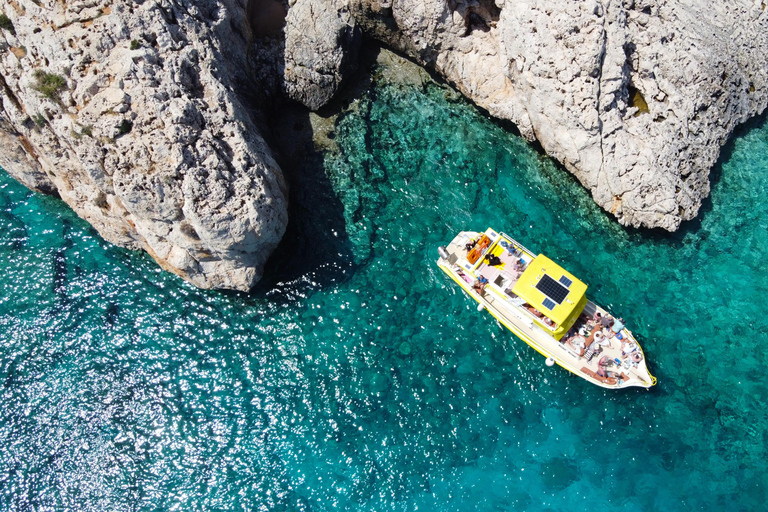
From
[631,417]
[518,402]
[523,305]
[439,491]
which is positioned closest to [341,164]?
[523,305]

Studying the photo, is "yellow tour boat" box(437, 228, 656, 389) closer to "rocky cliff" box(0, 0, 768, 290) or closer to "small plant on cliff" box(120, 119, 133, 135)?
"rocky cliff" box(0, 0, 768, 290)

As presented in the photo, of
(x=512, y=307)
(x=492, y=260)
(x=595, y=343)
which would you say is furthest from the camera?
(x=492, y=260)

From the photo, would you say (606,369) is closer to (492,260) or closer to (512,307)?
(512,307)

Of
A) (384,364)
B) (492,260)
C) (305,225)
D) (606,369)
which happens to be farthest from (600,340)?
(305,225)

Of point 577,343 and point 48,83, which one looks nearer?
point 48,83

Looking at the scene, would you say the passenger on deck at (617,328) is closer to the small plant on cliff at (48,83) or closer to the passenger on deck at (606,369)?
the passenger on deck at (606,369)

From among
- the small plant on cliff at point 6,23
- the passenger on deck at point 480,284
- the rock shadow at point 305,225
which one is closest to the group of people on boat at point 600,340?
the passenger on deck at point 480,284
